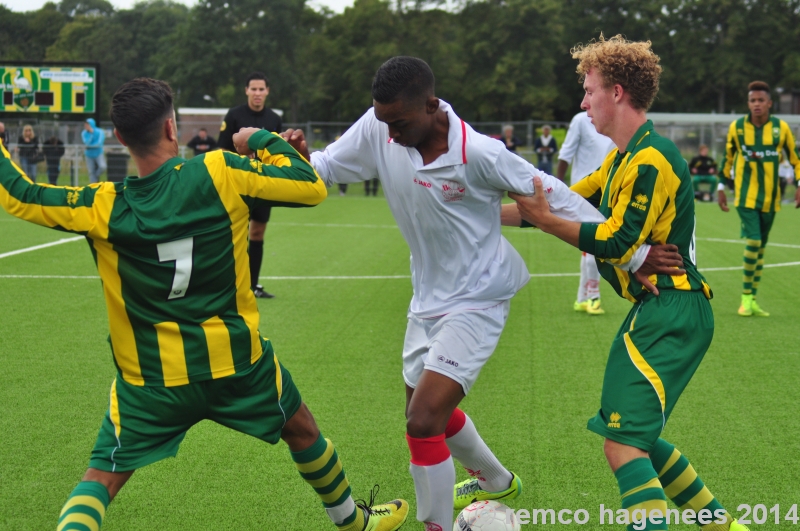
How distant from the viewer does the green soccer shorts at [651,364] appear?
3162 mm

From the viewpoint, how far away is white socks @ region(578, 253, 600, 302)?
852cm

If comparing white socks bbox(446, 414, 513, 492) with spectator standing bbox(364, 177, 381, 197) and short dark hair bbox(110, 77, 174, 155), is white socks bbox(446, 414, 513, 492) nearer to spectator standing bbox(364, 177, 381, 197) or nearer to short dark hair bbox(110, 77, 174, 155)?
short dark hair bbox(110, 77, 174, 155)

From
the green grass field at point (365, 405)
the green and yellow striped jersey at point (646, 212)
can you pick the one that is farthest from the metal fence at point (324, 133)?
the green and yellow striped jersey at point (646, 212)

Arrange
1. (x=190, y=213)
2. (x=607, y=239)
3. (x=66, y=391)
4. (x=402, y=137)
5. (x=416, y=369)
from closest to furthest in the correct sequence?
(x=190, y=213) < (x=607, y=239) < (x=402, y=137) < (x=416, y=369) < (x=66, y=391)

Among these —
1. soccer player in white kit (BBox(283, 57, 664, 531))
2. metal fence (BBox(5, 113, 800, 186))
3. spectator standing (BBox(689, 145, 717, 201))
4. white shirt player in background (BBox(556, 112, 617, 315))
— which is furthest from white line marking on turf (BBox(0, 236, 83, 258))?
spectator standing (BBox(689, 145, 717, 201))

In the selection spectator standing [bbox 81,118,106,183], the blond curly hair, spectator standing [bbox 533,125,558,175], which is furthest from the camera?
spectator standing [bbox 533,125,558,175]

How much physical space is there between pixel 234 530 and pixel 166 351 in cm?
111

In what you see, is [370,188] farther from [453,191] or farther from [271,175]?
[271,175]

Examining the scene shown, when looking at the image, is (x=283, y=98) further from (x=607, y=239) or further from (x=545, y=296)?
(x=607, y=239)

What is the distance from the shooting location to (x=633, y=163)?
130 inches

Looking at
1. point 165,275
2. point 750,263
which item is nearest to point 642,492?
point 165,275

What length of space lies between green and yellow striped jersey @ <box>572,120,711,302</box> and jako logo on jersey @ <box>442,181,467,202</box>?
1.72 feet

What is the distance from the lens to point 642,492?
3.12 m

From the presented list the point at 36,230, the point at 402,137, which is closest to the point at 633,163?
the point at 402,137
